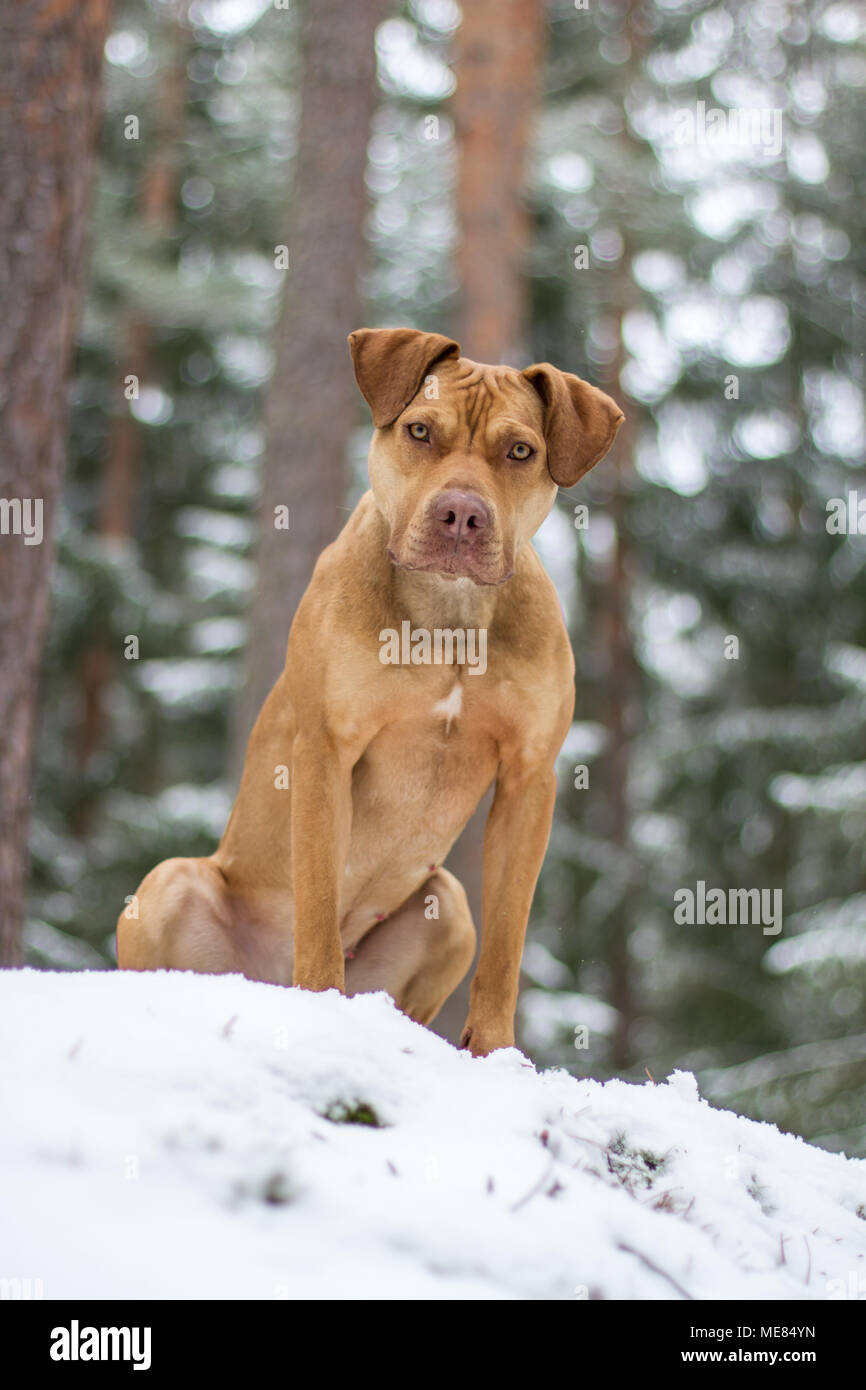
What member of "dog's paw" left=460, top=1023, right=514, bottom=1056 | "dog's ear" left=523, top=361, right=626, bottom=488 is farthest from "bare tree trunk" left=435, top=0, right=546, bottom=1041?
"dog's paw" left=460, top=1023, right=514, bottom=1056

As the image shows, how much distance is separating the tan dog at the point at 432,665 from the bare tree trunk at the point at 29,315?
1514 mm

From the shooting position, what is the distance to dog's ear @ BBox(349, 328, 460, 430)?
3.27 metres

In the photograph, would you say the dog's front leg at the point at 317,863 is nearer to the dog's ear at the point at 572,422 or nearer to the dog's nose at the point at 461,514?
the dog's nose at the point at 461,514

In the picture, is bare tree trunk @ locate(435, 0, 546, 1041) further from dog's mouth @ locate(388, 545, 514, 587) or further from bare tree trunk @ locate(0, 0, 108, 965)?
dog's mouth @ locate(388, 545, 514, 587)

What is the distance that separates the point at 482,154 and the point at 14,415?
681 centimetres

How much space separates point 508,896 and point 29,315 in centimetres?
308

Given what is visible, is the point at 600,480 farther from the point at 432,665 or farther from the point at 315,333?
the point at 432,665

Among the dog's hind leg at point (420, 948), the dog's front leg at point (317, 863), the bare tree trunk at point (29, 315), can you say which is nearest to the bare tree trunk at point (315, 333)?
the bare tree trunk at point (29, 315)

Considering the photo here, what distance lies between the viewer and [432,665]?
3232mm

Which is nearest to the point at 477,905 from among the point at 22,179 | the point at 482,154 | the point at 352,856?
the point at 352,856

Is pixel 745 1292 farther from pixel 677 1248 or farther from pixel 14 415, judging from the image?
pixel 14 415

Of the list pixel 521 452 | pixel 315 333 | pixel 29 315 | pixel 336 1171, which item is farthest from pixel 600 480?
pixel 336 1171

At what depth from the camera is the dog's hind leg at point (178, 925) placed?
140 inches
